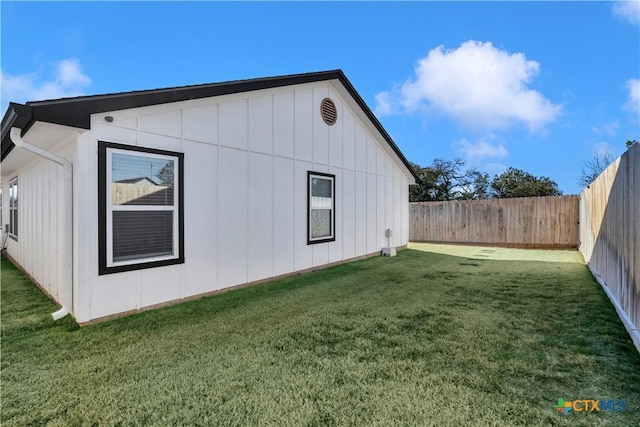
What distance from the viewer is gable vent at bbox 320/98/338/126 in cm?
764

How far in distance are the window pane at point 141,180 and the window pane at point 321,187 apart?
3343 mm

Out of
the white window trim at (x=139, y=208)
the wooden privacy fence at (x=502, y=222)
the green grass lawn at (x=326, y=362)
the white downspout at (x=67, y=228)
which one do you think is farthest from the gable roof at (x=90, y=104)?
the wooden privacy fence at (x=502, y=222)

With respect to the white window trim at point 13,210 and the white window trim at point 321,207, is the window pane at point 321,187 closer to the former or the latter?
the white window trim at point 321,207

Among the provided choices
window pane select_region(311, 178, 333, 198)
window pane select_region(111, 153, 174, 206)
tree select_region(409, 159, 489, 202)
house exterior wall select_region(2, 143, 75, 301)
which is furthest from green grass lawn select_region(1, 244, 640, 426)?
tree select_region(409, 159, 489, 202)

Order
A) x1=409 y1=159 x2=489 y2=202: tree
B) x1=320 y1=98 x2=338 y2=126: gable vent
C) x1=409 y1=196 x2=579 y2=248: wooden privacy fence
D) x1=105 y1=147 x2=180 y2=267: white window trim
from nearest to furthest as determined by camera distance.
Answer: x1=105 y1=147 x2=180 y2=267: white window trim
x1=320 y1=98 x2=338 y2=126: gable vent
x1=409 y1=196 x2=579 y2=248: wooden privacy fence
x1=409 y1=159 x2=489 y2=202: tree

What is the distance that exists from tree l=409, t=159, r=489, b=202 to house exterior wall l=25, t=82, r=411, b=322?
1708 centimetres

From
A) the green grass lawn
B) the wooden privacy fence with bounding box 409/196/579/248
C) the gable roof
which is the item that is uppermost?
the gable roof

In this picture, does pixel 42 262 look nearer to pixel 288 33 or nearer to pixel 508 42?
pixel 288 33

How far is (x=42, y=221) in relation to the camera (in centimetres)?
551

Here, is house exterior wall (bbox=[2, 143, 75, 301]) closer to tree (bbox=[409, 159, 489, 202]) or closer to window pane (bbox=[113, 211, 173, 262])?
window pane (bbox=[113, 211, 173, 262])

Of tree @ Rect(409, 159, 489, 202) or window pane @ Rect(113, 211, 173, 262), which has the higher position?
tree @ Rect(409, 159, 489, 202)

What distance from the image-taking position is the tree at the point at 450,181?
24.1 metres

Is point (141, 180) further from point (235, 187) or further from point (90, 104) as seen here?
point (235, 187)

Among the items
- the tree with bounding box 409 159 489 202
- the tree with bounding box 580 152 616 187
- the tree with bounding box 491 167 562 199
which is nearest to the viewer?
the tree with bounding box 580 152 616 187
